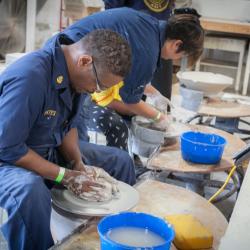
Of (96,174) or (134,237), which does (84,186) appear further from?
(134,237)

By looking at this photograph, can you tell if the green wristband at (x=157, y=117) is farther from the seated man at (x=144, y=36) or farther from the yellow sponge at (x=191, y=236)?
the yellow sponge at (x=191, y=236)

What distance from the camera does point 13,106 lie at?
1.35 metres

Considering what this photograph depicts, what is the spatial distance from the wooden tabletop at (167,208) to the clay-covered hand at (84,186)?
0.14 meters

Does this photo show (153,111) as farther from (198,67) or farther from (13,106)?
(198,67)

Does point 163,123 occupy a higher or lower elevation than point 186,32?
lower

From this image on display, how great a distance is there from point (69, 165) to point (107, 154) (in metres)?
0.20

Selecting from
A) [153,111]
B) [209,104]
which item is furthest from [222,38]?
[153,111]

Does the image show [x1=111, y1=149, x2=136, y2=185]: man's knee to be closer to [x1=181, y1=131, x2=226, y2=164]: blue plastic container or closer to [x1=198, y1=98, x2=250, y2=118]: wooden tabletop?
[x1=181, y1=131, x2=226, y2=164]: blue plastic container

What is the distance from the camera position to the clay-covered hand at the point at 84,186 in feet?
4.82

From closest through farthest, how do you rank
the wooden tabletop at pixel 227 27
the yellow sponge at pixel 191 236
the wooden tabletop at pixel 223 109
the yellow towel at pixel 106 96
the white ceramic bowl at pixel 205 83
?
the yellow sponge at pixel 191 236
the yellow towel at pixel 106 96
the wooden tabletop at pixel 223 109
the white ceramic bowl at pixel 205 83
the wooden tabletop at pixel 227 27

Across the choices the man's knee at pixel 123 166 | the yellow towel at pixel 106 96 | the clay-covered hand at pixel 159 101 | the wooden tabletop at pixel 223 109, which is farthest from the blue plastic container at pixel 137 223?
the wooden tabletop at pixel 223 109

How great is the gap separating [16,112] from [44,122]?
0.60ft

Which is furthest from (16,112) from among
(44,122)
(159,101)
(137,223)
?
(159,101)

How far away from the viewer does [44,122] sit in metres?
1.52
